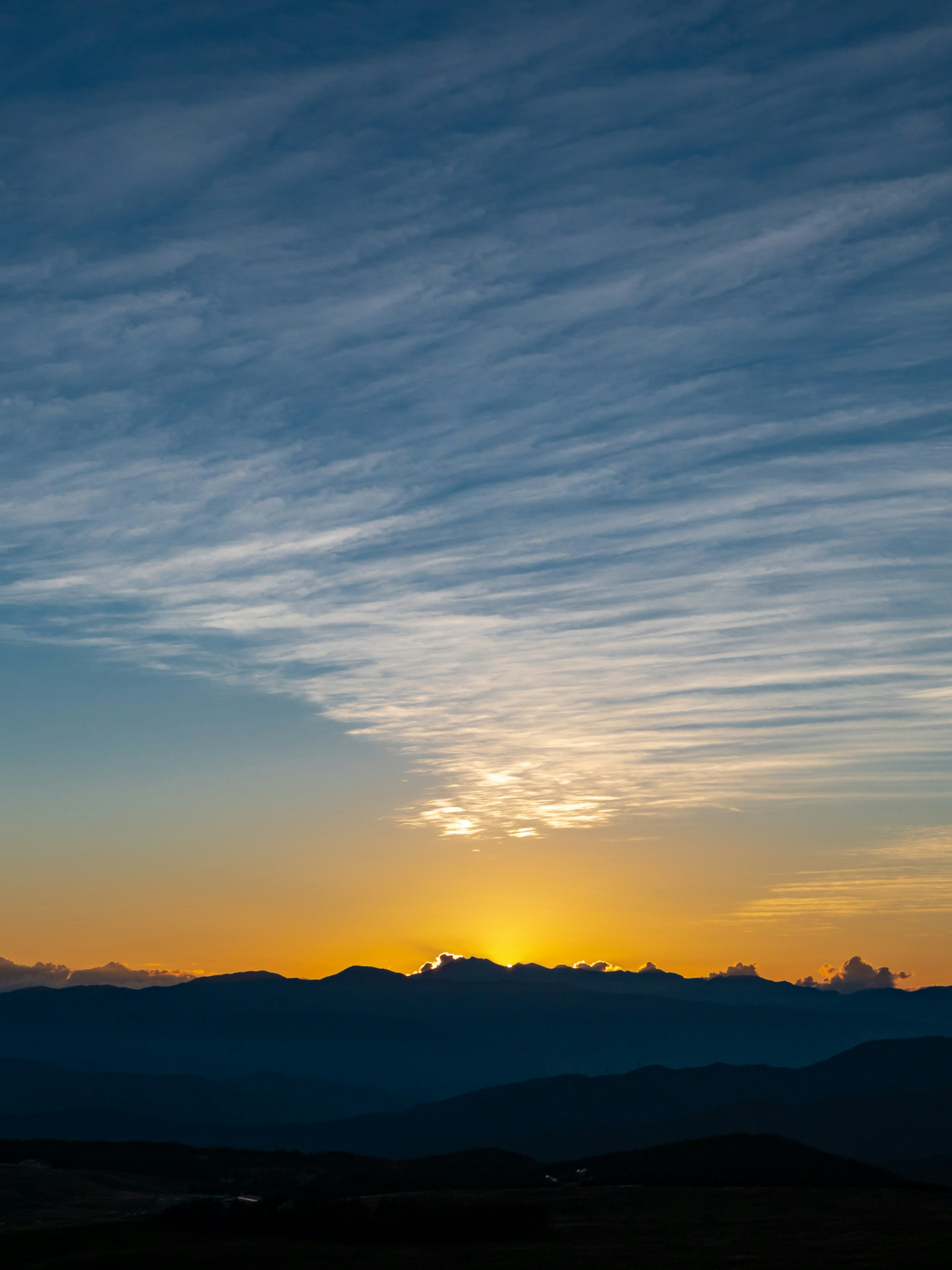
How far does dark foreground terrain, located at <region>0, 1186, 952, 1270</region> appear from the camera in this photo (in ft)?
137

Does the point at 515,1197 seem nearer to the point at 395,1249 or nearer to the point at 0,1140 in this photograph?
the point at 395,1249

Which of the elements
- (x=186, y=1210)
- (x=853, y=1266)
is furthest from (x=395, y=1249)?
(x=853, y=1266)

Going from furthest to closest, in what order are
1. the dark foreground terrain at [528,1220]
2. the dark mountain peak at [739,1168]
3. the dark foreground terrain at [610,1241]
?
the dark mountain peak at [739,1168]
the dark foreground terrain at [528,1220]
the dark foreground terrain at [610,1241]

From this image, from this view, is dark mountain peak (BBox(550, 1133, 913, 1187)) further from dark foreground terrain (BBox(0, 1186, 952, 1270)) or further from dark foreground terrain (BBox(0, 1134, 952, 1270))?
dark foreground terrain (BBox(0, 1186, 952, 1270))

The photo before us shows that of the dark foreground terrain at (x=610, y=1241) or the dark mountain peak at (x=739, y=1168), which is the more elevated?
the dark foreground terrain at (x=610, y=1241)

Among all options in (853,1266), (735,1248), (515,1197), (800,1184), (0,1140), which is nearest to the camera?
(853,1266)

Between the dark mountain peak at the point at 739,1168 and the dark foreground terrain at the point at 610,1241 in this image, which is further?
the dark mountain peak at the point at 739,1168

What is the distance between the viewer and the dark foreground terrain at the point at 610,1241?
4162 centimetres

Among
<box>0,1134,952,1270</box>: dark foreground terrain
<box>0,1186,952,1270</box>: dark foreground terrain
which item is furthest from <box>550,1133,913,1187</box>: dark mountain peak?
<box>0,1186,952,1270</box>: dark foreground terrain

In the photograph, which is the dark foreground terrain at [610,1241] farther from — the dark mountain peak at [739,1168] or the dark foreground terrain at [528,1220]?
the dark mountain peak at [739,1168]

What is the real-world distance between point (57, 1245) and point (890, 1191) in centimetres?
3981

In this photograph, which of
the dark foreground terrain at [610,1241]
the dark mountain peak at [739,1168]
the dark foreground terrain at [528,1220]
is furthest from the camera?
the dark mountain peak at [739,1168]

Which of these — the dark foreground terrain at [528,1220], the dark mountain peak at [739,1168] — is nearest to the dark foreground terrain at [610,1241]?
the dark foreground terrain at [528,1220]

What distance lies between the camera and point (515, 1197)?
2377 inches
